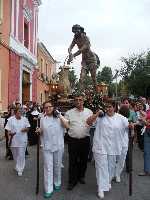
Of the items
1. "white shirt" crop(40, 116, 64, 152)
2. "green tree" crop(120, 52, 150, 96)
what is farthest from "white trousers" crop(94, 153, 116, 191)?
"green tree" crop(120, 52, 150, 96)

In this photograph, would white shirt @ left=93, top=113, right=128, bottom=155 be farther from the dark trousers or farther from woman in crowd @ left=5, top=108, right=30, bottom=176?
woman in crowd @ left=5, top=108, right=30, bottom=176

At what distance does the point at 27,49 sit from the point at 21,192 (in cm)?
1990

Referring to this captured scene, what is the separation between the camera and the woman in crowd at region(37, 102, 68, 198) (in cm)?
788

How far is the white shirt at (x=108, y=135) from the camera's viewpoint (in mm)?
7801

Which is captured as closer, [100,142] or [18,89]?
[100,142]

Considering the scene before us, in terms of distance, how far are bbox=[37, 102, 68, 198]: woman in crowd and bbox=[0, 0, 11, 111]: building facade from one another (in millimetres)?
12929

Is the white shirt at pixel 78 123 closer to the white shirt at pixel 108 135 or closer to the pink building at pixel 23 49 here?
the white shirt at pixel 108 135

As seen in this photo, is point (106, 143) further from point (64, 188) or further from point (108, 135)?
point (64, 188)

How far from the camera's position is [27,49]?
27.3m

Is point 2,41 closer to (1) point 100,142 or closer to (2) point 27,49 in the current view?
(2) point 27,49

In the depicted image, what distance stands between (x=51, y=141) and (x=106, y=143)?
3.21 ft

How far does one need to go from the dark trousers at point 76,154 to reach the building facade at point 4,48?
1266 centimetres

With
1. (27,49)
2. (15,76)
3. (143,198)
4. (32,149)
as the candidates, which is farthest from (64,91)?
(27,49)

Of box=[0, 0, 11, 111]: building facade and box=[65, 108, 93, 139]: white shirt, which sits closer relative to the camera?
box=[65, 108, 93, 139]: white shirt
